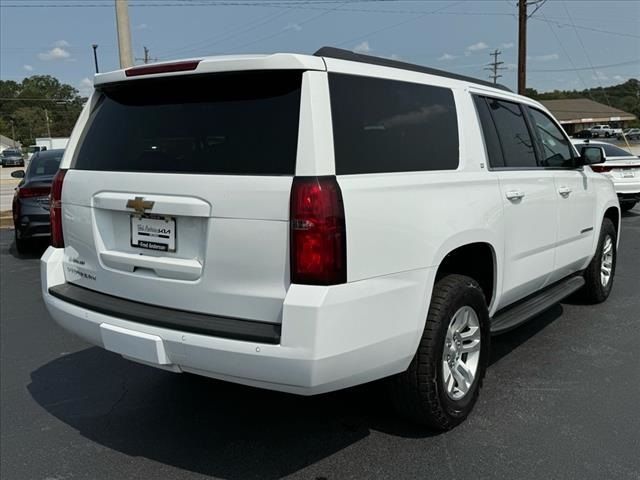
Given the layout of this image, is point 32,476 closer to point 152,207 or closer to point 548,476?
point 152,207

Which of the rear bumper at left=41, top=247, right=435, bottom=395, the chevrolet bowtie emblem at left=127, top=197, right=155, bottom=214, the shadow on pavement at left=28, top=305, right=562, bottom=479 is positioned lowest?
the shadow on pavement at left=28, top=305, right=562, bottom=479

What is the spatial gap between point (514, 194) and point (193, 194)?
6.83 feet

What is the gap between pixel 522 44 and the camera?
24297 millimetres

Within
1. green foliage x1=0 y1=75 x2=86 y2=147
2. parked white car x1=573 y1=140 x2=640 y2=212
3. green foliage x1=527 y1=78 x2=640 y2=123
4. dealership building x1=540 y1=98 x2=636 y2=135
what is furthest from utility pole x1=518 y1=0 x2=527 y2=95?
green foliage x1=0 y1=75 x2=86 y2=147

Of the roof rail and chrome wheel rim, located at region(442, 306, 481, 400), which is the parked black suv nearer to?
the roof rail

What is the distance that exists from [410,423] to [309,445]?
23.6 inches

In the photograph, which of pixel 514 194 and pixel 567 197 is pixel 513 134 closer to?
pixel 514 194

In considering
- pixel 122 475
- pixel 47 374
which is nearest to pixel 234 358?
pixel 122 475

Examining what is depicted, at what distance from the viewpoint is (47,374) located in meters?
4.35

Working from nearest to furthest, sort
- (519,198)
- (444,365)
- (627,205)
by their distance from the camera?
(444,365), (519,198), (627,205)

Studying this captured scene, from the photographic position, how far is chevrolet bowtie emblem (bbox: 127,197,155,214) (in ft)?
9.24

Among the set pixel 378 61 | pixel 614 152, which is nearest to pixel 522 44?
pixel 614 152

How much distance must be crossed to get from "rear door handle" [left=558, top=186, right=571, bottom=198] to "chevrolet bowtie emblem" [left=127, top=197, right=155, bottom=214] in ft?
10.0

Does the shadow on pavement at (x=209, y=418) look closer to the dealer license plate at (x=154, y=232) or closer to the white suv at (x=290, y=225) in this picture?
the white suv at (x=290, y=225)
